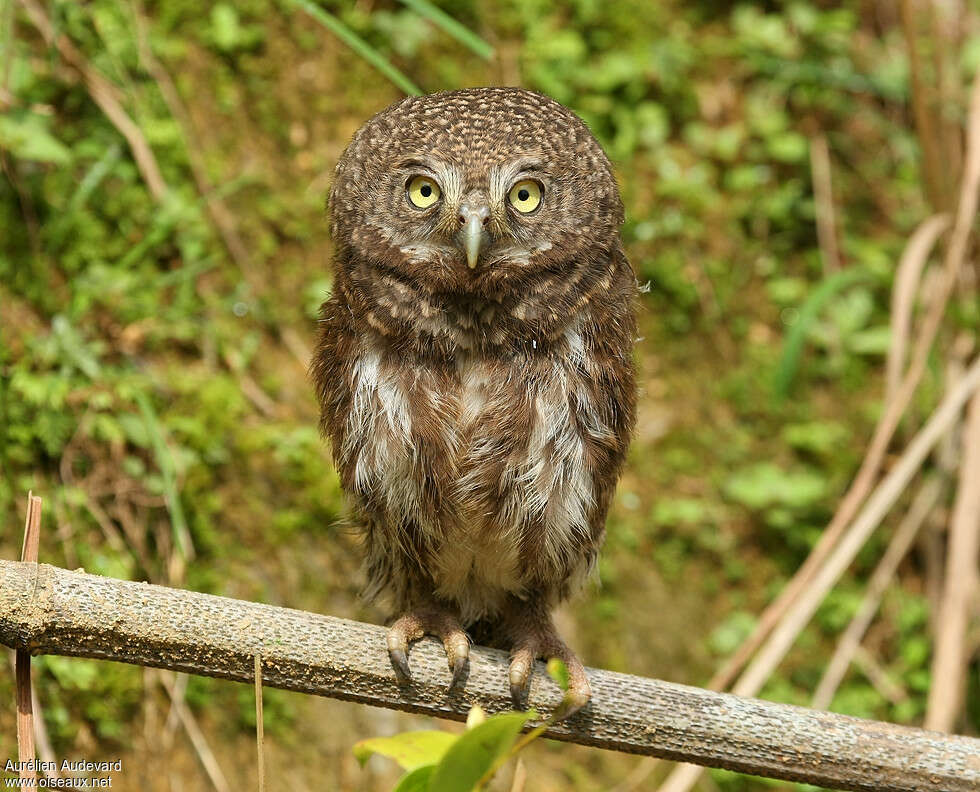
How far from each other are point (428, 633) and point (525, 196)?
95 centimetres

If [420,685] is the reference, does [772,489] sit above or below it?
above

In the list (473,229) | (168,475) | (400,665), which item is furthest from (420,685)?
(168,475)

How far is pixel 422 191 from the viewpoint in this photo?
2309 millimetres

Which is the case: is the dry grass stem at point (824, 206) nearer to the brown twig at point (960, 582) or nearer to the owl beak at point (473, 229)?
the brown twig at point (960, 582)

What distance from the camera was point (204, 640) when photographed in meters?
1.99

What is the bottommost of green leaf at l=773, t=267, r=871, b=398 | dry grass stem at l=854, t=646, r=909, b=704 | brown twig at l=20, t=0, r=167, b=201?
dry grass stem at l=854, t=646, r=909, b=704

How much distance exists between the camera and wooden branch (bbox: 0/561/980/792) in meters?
1.93

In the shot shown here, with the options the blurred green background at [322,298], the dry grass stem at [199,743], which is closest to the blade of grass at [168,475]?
the blurred green background at [322,298]

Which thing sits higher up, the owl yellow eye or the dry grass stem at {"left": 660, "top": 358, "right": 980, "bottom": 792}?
the owl yellow eye

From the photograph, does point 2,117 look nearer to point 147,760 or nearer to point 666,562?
point 147,760

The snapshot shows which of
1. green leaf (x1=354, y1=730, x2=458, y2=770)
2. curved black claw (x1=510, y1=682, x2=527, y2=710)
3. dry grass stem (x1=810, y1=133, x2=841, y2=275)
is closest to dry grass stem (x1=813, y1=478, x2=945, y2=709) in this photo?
dry grass stem (x1=810, y1=133, x2=841, y2=275)

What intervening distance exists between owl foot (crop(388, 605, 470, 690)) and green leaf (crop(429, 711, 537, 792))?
74 centimetres

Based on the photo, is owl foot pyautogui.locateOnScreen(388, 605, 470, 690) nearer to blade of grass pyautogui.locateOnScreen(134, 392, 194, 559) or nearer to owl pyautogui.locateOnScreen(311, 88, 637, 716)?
owl pyautogui.locateOnScreen(311, 88, 637, 716)

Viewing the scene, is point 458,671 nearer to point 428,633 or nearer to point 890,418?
point 428,633
